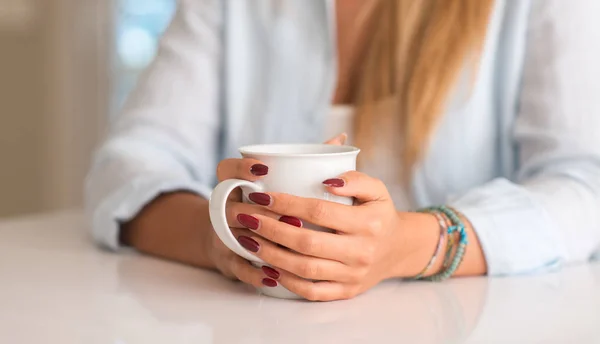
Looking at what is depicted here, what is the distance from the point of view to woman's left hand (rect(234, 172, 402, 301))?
1.98 feet

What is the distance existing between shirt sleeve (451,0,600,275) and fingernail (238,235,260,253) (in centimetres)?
28

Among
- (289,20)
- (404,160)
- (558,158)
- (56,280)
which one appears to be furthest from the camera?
(289,20)

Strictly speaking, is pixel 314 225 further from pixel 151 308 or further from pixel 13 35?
pixel 13 35

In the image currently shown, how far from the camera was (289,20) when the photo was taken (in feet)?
3.78

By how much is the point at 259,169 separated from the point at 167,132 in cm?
51

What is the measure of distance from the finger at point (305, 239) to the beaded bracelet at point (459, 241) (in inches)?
6.2

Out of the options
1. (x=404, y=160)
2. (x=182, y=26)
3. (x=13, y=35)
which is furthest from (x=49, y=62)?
(x=404, y=160)

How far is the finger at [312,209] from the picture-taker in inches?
23.6

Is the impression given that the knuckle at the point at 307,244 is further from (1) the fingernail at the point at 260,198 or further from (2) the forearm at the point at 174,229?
(2) the forearm at the point at 174,229

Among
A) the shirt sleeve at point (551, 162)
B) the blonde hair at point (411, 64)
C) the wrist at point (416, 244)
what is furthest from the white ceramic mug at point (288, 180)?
the blonde hair at point (411, 64)

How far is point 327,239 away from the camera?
2.00ft

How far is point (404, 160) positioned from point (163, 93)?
41 centimetres

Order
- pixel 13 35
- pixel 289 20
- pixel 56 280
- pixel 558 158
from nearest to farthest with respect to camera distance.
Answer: pixel 56 280, pixel 558 158, pixel 289 20, pixel 13 35

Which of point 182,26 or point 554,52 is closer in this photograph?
point 554,52
